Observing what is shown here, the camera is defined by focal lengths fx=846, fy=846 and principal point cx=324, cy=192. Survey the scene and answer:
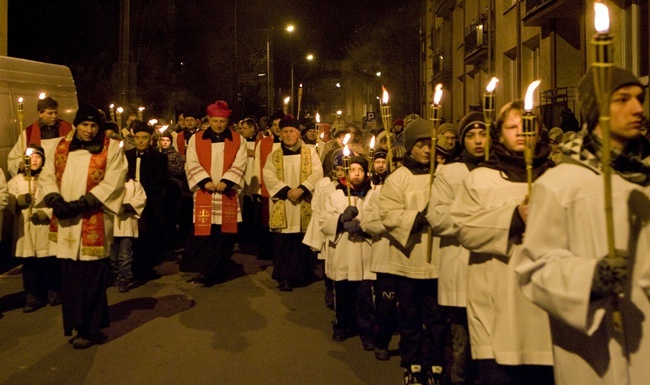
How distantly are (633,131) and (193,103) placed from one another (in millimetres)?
37078

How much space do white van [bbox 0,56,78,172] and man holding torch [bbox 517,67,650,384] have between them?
10.3 metres

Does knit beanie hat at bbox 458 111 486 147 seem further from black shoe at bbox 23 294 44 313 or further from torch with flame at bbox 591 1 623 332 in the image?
black shoe at bbox 23 294 44 313

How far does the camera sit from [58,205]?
24.9 feet

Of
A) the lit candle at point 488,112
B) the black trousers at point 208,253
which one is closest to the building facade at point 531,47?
the black trousers at point 208,253

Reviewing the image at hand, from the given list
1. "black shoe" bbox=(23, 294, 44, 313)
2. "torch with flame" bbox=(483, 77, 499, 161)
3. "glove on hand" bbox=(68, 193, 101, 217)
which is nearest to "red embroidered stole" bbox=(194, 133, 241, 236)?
"black shoe" bbox=(23, 294, 44, 313)

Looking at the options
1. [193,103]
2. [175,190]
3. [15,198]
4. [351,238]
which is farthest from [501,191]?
[193,103]

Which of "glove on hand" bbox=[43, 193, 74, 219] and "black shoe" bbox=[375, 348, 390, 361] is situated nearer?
"black shoe" bbox=[375, 348, 390, 361]

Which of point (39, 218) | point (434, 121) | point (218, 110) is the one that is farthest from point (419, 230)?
point (218, 110)

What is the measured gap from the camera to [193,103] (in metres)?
39.5

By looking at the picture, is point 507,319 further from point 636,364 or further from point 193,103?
point 193,103

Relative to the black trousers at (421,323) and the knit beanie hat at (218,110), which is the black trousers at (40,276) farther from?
the black trousers at (421,323)

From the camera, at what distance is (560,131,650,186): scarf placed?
3.34 meters

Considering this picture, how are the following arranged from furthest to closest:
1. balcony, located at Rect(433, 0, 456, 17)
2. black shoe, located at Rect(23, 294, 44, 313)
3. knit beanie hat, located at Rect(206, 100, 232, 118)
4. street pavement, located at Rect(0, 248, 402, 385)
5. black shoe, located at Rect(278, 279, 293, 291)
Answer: balcony, located at Rect(433, 0, 456, 17) < knit beanie hat, located at Rect(206, 100, 232, 118) < black shoe, located at Rect(278, 279, 293, 291) < black shoe, located at Rect(23, 294, 44, 313) < street pavement, located at Rect(0, 248, 402, 385)

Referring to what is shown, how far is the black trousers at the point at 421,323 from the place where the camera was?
636cm
